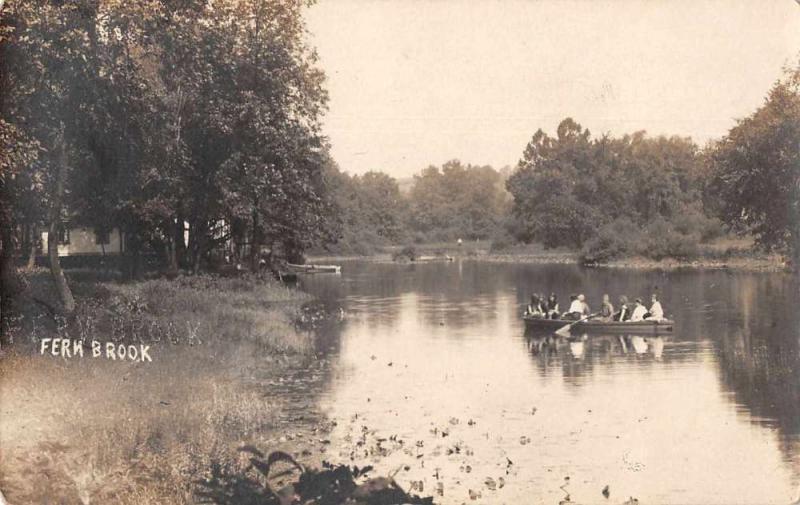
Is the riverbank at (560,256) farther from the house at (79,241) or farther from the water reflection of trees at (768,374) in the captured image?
the house at (79,241)

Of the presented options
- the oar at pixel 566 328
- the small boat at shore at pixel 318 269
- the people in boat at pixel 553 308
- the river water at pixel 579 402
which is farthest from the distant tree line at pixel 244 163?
the small boat at shore at pixel 318 269

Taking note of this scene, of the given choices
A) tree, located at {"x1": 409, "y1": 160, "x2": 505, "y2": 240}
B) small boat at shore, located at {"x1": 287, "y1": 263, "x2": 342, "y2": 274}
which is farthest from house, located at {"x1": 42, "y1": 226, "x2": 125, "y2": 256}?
small boat at shore, located at {"x1": 287, "y1": 263, "x2": 342, "y2": 274}

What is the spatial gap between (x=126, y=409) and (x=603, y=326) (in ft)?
45.9

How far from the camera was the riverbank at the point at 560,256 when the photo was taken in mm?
19706

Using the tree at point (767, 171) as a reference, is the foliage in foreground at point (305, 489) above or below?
below

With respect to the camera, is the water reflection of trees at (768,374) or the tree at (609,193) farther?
the tree at (609,193)

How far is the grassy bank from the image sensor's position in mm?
9219

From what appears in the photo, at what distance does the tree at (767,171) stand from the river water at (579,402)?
138 centimetres

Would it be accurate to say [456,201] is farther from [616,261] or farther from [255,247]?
[616,261]

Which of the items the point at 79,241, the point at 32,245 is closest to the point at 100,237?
the point at 79,241

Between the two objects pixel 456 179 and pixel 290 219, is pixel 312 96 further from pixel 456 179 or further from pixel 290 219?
pixel 290 219

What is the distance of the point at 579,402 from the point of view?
13.2 m

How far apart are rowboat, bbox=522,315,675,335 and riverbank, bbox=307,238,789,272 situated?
1663 millimetres

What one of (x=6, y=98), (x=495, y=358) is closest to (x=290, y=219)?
(x=495, y=358)
